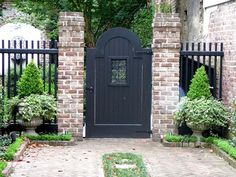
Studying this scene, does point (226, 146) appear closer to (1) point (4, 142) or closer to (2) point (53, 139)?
(2) point (53, 139)

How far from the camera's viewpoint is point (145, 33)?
59.2 feet

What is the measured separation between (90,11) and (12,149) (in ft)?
33.1

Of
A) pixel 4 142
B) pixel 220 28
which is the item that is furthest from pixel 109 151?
pixel 220 28

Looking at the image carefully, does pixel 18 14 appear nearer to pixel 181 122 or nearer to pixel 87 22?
pixel 87 22

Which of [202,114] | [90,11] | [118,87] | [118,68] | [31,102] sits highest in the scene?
[90,11]

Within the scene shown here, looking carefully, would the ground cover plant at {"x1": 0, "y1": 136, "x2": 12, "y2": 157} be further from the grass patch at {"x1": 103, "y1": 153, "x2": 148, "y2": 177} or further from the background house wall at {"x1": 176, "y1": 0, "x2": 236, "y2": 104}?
the background house wall at {"x1": 176, "y1": 0, "x2": 236, "y2": 104}

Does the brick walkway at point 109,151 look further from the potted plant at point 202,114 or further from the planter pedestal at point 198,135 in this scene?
Result: the potted plant at point 202,114

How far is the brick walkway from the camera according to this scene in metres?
7.56

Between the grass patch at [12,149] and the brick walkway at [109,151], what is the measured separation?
0.17 meters

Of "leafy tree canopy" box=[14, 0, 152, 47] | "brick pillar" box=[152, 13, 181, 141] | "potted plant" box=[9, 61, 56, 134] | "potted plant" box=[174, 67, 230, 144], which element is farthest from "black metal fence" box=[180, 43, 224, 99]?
"leafy tree canopy" box=[14, 0, 152, 47]

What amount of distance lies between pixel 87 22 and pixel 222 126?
915 centimetres

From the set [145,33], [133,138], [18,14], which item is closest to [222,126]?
[133,138]

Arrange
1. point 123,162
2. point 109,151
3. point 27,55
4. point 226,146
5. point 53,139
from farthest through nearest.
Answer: point 27,55 < point 53,139 < point 109,151 < point 226,146 < point 123,162

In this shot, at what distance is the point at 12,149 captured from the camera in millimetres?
8430
